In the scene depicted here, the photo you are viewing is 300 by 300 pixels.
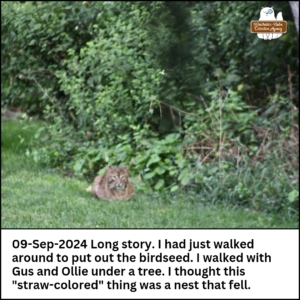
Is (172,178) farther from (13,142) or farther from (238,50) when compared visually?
(13,142)

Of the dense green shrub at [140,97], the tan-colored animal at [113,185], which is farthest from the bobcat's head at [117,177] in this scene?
the dense green shrub at [140,97]

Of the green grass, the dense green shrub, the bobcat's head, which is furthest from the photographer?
the bobcat's head

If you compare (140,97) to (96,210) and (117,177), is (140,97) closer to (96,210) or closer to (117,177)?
(117,177)

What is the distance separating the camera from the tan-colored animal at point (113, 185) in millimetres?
4680

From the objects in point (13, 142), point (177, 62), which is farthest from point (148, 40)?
point (13, 142)

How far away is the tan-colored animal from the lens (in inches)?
184

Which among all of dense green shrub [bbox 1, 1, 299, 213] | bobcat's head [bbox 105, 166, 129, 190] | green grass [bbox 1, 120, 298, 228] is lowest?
green grass [bbox 1, 120, 298, 228]

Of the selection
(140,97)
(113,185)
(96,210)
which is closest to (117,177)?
(113,185)

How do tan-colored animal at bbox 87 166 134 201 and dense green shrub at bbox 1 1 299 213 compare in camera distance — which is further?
tan-colored animal at bbox 87 166 134 201

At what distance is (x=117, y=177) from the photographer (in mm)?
4691

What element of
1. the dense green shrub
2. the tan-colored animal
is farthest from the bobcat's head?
the dense green shrub

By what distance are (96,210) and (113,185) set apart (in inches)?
8.9

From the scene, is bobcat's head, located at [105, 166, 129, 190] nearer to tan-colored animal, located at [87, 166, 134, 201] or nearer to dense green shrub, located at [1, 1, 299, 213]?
tan-colored animal, located at [87, 166, 134, 201]

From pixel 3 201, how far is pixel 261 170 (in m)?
2.11
